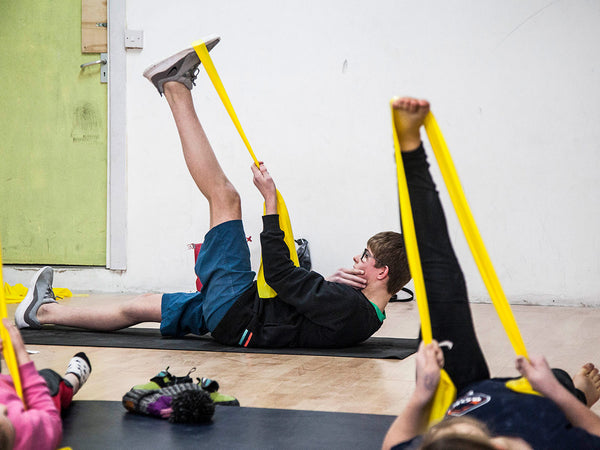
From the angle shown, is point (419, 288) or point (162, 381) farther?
point (162, 381)

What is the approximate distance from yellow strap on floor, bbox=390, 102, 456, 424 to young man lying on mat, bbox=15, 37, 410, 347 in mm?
1204

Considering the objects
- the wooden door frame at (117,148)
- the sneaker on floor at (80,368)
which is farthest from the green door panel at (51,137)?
the sneaker on floor at (80,368)

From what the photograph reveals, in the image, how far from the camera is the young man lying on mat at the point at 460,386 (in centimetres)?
126

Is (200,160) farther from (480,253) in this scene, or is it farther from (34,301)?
(480,253)

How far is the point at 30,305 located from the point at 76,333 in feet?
0.81

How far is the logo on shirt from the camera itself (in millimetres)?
1401

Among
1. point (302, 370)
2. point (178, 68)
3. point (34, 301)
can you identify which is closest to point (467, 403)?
point (302, 370)

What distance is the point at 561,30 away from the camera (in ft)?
15.7

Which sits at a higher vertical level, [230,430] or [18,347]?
[18,347]

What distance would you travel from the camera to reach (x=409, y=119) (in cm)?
151

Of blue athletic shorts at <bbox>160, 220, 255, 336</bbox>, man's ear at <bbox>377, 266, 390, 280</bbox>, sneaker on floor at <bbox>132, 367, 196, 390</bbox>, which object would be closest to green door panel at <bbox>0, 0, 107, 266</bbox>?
blue athletic shorts at <bbox>160, 220, 255, 336</bbox>

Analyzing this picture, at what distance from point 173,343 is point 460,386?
1757 mm

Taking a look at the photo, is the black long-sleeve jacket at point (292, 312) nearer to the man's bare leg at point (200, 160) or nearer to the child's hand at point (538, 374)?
the man's bare leg at point (200, 160)

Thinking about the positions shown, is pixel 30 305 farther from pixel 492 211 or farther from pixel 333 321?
pixel 492 211
